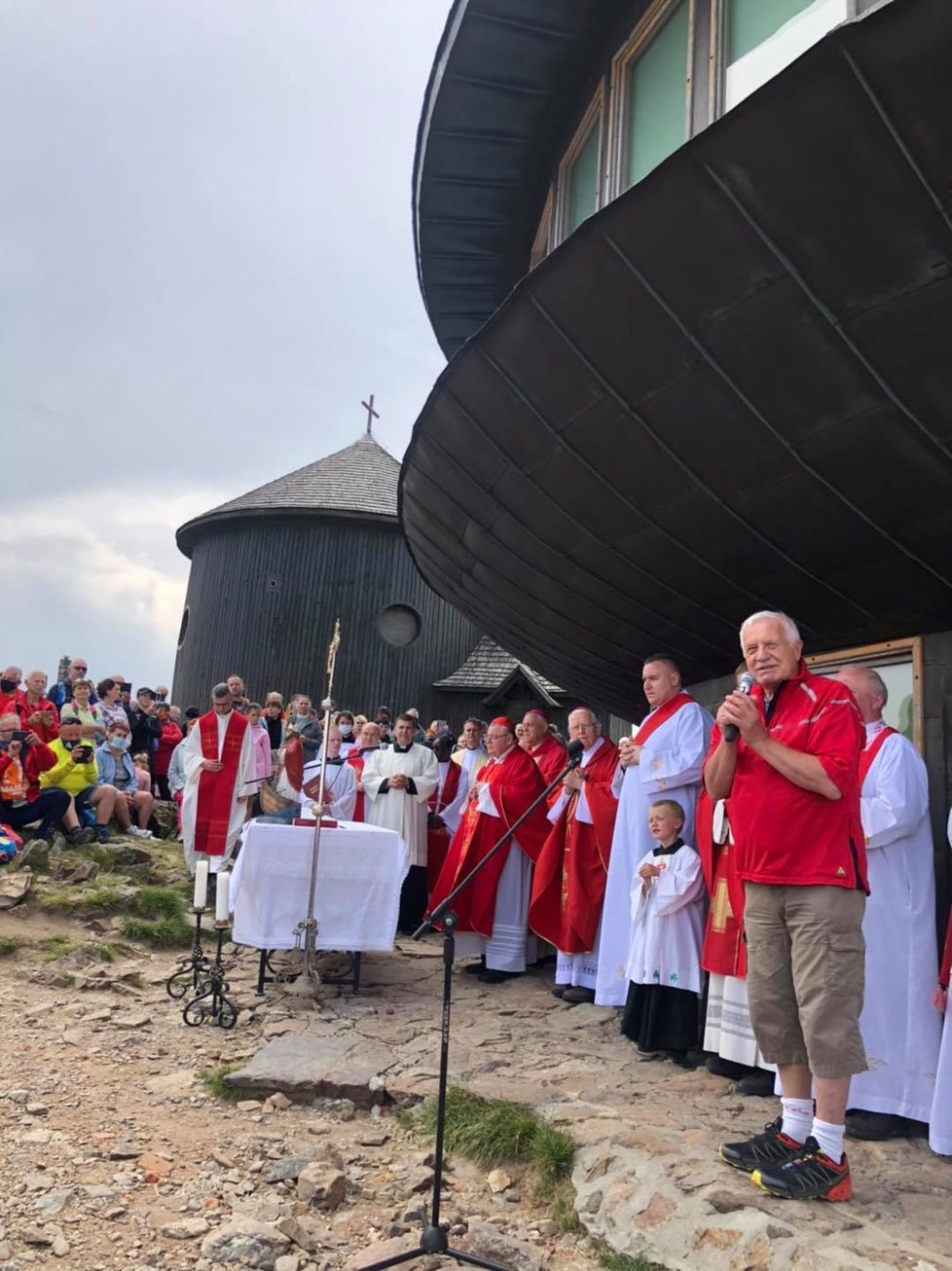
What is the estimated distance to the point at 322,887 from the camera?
6727mm

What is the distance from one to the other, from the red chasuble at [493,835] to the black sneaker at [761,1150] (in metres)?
3.95

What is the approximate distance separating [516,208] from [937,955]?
22.2 feet

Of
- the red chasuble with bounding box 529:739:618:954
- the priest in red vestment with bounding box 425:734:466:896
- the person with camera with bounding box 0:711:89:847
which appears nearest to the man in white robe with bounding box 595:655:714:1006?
the red chasuble with bounding box 529:739:618:954

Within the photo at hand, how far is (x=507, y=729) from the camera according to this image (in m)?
7.70

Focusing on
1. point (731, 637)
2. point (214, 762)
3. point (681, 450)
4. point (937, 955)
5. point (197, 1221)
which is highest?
point (681, 450)

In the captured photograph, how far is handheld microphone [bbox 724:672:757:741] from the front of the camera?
10.7 feet

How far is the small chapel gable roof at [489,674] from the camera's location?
73.0 ft

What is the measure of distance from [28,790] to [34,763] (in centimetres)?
27

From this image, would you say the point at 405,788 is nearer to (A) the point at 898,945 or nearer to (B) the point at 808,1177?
(A) the point at 898,945

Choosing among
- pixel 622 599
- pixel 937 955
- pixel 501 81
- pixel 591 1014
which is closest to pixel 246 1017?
pixel 591 1014

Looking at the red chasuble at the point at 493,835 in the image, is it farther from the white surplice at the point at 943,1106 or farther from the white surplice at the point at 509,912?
the white surplice at the point at 943,1106

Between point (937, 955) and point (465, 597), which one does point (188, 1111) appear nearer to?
point (937, 955)

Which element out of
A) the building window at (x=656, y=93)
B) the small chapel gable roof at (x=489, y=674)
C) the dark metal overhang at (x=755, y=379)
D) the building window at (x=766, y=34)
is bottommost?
the dark metal overhang at (x=755, y=379)

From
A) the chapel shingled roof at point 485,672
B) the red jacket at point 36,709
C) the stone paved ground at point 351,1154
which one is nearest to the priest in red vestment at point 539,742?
the stone paved ground at point 351,1154
